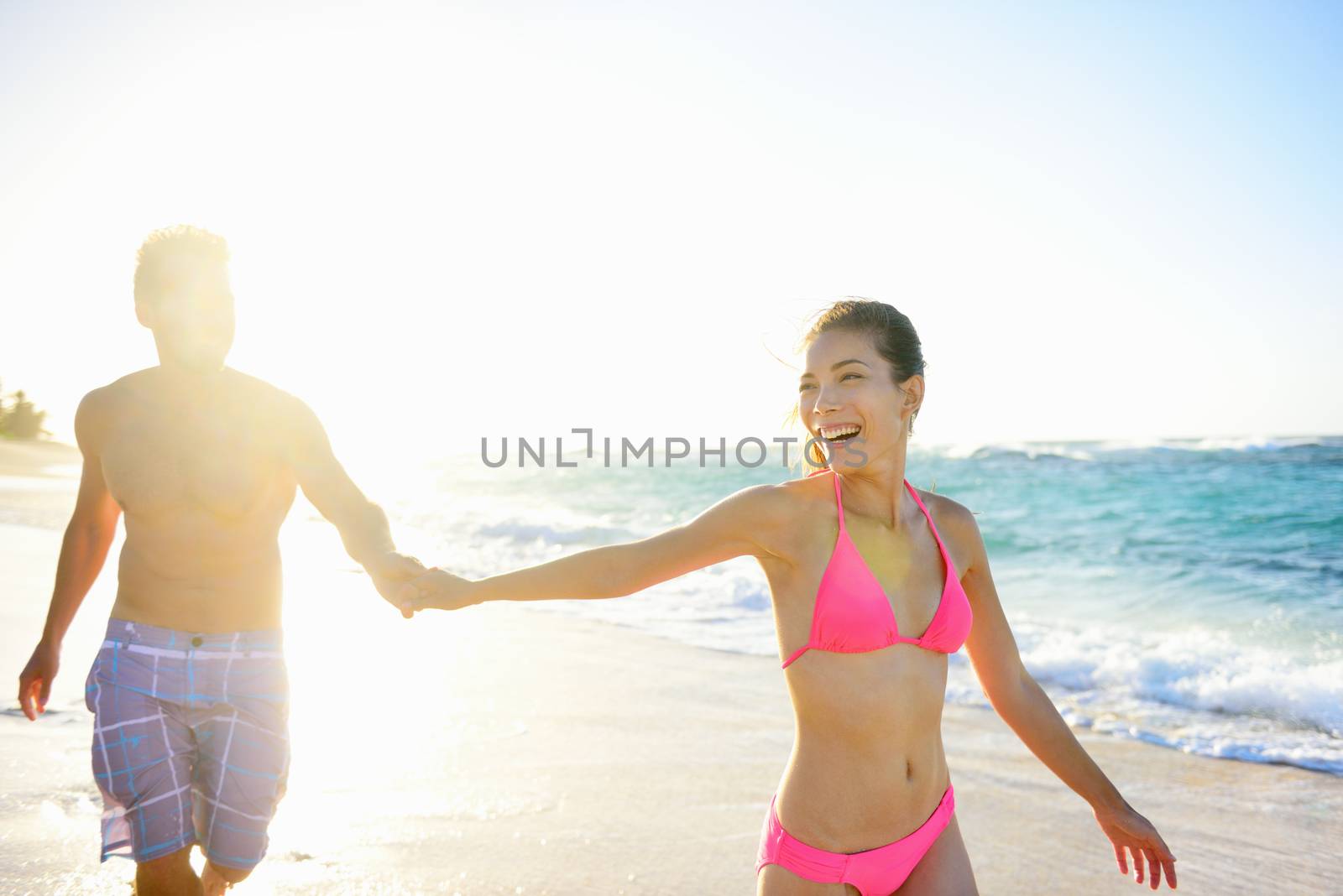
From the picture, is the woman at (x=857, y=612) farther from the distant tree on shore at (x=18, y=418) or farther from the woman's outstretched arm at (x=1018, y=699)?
the distant tree on shore at (x=18, y=418)

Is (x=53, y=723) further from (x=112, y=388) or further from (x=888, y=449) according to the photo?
(x=888, y=449)

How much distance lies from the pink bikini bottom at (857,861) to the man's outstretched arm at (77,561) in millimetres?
2302

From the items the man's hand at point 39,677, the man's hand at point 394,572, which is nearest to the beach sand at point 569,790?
the man's hand at point 39,677

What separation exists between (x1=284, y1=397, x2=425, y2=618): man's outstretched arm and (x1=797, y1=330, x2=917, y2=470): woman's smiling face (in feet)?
4.77

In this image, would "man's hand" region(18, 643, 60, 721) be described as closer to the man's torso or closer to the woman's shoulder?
the man's torso

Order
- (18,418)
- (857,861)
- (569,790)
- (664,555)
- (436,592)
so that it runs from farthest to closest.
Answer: (18,418)
(569,790)
(436,592)
(664,555)
(857,861)

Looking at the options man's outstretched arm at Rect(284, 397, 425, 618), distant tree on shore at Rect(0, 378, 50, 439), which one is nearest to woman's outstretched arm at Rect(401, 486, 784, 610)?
man's outstretched arm at Rect(284, 397, 425, 618)

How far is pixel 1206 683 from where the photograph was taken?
23.9ft

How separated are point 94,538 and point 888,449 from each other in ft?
8.43

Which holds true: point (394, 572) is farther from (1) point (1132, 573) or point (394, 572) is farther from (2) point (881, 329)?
(1) point (1132, 573)

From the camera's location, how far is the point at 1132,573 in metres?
14.1

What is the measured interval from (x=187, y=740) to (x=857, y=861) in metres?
2.02

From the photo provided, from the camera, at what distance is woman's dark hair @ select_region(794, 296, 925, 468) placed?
2564mm

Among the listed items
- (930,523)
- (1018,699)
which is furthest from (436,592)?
(1018,699)
